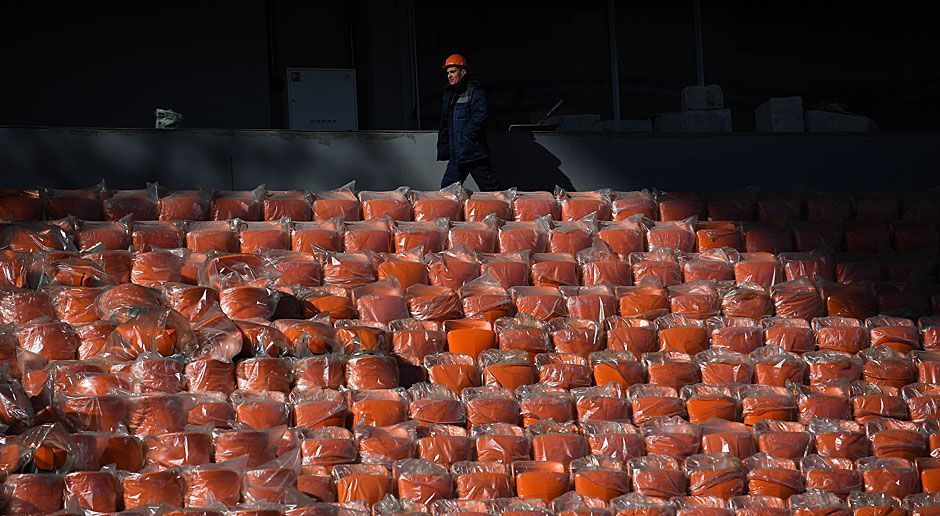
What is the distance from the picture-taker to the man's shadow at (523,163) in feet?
38.5

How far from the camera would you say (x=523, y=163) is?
1178 centimetres

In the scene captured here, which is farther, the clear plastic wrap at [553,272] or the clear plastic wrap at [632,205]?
the clear plastic wrap at [632,205]

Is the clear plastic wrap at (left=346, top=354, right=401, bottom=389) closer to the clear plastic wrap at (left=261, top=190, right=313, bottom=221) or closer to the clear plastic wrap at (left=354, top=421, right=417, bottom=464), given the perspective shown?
the clear plastic wrap at (left=354, top=421, right=417, bottom=464)

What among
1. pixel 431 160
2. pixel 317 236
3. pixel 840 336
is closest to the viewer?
pixel 840 336

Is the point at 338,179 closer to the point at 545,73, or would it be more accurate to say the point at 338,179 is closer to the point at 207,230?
the point at 207,230

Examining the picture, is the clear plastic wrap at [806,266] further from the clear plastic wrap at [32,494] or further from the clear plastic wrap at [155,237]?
the clear plastic wrap at [32,494]

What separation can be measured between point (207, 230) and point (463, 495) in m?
2.97

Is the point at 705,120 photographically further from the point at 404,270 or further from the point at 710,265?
the point at 404,270

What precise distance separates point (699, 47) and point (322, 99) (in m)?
3.60

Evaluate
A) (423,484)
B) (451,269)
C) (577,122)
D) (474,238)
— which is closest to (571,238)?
(474,238)

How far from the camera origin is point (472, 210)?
10.7m

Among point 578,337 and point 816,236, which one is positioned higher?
point 816,236

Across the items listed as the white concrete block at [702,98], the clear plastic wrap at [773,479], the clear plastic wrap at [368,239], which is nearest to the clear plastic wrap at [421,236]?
the clear plastic wrap at [368,239]

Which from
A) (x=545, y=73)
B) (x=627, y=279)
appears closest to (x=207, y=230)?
(x=627, y=279)
